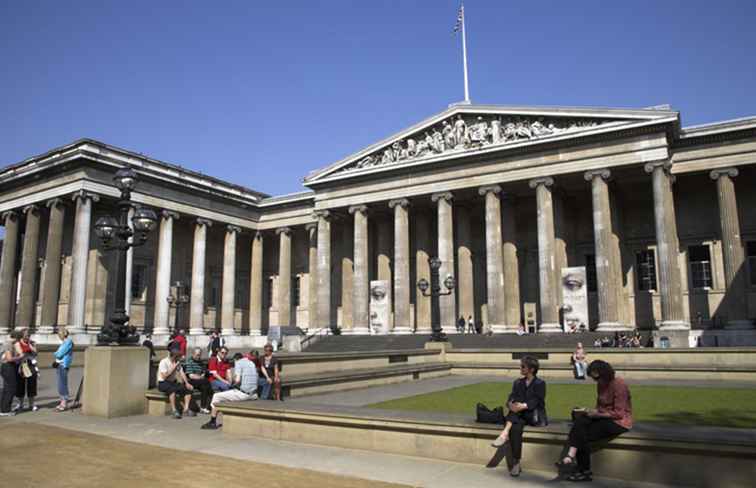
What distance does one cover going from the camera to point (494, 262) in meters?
35.8

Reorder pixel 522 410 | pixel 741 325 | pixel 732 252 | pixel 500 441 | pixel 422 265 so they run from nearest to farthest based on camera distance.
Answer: pixel 500 441 → pixel 522 410 → pixel 741 325 → pixel 732 252 → pixel 422 265

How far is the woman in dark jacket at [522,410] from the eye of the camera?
7629mm

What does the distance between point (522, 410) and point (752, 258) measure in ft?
110

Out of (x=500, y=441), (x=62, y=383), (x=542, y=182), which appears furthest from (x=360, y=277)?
(x=500, y=441)

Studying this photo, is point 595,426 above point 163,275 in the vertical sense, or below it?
below

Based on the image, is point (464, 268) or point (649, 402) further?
point (464, 268)

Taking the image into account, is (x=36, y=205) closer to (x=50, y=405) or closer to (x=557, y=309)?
(x=50, y=405)

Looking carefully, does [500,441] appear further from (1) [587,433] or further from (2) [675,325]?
(2) [675,325]

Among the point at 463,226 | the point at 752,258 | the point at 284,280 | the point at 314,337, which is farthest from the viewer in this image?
the point at 284,280

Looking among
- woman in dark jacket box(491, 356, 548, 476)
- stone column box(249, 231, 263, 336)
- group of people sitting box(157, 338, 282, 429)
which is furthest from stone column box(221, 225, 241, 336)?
woman in dark jacket box(491, 356, 548, 476)

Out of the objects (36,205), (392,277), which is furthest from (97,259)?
(392,277)

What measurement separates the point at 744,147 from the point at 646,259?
8929 millimetres

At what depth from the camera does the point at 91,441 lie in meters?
9.88

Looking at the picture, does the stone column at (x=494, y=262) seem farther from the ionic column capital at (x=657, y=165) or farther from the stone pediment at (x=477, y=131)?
the ionic column capital at (x=657, y=165)
